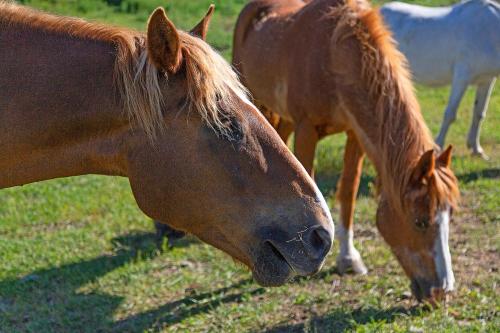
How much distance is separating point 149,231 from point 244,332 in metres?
2.08

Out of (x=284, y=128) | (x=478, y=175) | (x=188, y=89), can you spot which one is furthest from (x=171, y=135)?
(x=478, y=175)

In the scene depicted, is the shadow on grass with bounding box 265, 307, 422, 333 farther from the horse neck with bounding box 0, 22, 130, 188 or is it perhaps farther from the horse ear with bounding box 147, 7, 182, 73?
the horse ear with bounding box 147, 7, 182, 73

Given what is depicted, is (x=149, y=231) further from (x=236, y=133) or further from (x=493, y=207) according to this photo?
(x=236, y=133)

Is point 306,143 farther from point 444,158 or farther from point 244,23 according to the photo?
point 244,23

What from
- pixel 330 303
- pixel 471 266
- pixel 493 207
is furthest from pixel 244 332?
pixel 493 207

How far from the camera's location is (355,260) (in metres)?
5.09

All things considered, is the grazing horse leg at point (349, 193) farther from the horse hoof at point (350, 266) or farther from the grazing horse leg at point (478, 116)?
the grazing horse leg at point (478, 116)

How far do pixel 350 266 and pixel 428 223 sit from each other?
3.22 feet

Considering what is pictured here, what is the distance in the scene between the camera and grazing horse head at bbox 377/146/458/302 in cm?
421

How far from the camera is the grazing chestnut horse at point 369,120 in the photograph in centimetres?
426

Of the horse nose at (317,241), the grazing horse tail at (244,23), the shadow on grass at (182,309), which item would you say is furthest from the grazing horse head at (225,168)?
the grazing horse tail at (244,23)

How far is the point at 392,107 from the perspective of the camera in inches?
175

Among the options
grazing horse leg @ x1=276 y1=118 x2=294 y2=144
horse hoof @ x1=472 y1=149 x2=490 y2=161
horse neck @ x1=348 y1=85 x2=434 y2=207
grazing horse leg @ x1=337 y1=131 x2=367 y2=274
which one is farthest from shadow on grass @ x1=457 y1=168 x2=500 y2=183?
horse neck @ x1=348 y1=85 x2=434 y2=207

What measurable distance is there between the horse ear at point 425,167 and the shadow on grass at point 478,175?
297 cm
